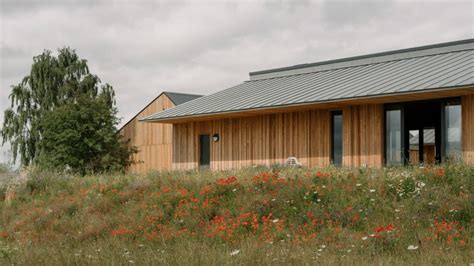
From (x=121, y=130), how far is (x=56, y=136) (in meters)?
7.78

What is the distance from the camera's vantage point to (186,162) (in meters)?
25.7

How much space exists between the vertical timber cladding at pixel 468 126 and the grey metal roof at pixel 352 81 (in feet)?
2.58

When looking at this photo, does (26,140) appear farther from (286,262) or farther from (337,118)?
(286,262)

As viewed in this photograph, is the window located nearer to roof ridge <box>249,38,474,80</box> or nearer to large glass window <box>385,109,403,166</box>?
large glass window <box>385,109,403,166</box>

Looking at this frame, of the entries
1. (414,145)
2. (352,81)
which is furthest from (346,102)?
(414,145)

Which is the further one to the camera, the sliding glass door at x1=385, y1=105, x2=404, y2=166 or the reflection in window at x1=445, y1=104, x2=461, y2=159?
the sliding glass door at x1=385, y1=105, x2=404, y2=166

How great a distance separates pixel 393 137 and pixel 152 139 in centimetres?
1887

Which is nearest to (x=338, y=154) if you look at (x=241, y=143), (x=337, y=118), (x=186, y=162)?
(x=337, y=118)

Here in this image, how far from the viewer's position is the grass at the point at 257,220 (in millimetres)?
8820

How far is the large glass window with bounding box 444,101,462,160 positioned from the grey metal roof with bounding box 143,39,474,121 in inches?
37.6

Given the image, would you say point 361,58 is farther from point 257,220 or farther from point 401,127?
point 257,220

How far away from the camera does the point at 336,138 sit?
70.2ft

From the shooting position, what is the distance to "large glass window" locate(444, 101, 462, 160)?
60.9 ft

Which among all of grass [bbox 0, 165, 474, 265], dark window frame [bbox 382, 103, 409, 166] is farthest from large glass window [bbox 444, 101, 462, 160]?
grass [bbox 0, 165, 474, 265]
